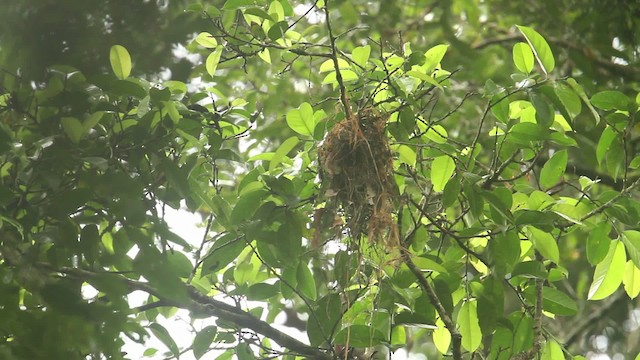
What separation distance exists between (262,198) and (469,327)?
0.39 metres

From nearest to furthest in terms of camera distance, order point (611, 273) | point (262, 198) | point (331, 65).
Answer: point (262, 198)
point (611, 273)
point (331, 65)

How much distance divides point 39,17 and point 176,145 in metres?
0.44

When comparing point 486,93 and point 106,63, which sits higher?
point 106,63

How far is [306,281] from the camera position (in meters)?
1.16

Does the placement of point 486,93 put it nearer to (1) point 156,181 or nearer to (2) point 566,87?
(2) point 566,87

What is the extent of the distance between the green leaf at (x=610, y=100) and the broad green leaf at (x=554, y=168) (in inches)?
3.8

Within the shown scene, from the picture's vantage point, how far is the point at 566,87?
1.15m

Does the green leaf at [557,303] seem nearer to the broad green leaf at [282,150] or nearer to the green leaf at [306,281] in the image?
the green leaf at [306,281]

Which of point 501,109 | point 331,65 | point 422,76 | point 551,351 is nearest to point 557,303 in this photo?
point 551,351

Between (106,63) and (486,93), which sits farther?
(486,93)

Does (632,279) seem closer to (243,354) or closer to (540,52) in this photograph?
(540,52)

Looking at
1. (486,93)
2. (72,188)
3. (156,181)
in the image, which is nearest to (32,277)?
(72,188)

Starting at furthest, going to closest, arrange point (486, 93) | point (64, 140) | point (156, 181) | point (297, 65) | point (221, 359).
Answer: point (297, 65) → point (221, 359) → point (486, 93) → point (156, 181) → point (64, 140)

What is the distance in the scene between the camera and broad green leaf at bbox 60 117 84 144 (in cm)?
74
